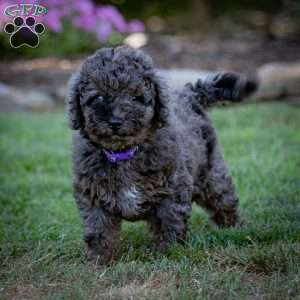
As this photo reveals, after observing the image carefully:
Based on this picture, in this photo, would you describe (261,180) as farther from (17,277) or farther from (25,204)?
(17,277)

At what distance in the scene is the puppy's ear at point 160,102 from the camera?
4781 millimetres

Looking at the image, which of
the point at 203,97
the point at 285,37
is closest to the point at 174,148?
the point at 203,97

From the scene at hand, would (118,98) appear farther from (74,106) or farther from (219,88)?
(219,88)

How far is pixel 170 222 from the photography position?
4812mm

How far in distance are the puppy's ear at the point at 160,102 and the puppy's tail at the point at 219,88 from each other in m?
0.95

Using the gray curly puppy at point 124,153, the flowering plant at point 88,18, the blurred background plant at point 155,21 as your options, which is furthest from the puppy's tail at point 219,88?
the flowering plant at point 88,18

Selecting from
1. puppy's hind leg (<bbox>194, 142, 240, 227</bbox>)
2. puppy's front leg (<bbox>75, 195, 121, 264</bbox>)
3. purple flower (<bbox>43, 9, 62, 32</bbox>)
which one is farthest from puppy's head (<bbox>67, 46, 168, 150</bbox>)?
purple flower (<bbox>43, 9, 62, 32</bbox>)

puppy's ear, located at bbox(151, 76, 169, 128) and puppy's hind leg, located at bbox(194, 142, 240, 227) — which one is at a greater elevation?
puppy's ear, located at bbox(151, 76, 169, 128)

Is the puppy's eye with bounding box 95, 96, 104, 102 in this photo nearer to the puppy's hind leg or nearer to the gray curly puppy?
the gray curly puppy

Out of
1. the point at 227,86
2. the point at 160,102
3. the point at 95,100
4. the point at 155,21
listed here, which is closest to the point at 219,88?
the point at 227,86

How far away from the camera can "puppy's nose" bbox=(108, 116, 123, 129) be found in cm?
449

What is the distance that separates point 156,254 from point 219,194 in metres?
1.06

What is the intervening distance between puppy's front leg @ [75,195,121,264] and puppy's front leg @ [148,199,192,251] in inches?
11.5

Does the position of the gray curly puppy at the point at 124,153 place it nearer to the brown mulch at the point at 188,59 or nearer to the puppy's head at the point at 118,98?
the puppy's head at the point at 118,98
